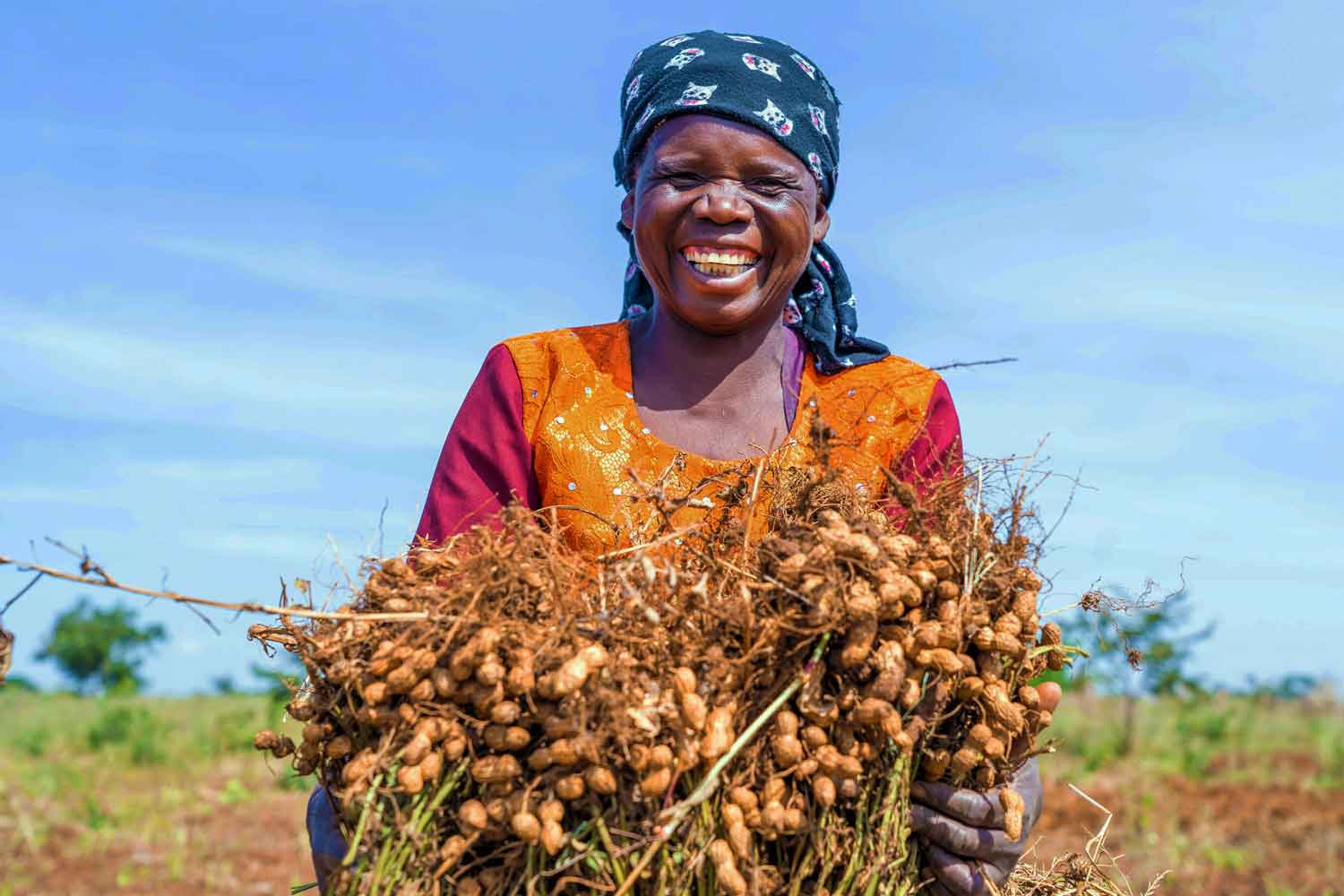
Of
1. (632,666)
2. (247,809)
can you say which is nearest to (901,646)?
(632,666)

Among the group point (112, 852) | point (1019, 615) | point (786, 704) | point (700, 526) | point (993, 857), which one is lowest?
point (112, 852)

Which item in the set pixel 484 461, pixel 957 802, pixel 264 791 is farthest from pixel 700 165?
pixel 264 791

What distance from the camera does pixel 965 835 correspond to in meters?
2.22

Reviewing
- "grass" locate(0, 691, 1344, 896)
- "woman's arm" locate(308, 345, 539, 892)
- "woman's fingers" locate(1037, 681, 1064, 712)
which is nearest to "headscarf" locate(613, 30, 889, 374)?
"woman's arm" locate(308, 345, 539, 892)

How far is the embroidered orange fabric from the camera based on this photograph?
2.91m

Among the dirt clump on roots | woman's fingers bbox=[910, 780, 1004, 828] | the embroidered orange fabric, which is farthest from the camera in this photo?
the embroidered orange fabric

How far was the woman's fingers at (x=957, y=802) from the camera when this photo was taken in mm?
2211

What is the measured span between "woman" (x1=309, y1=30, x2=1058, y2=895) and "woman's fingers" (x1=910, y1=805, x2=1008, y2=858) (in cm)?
79

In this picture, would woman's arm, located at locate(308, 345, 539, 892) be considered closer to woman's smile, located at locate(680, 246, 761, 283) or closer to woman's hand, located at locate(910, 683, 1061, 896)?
woman's smile, located at locate(680, 246, 761, 283)

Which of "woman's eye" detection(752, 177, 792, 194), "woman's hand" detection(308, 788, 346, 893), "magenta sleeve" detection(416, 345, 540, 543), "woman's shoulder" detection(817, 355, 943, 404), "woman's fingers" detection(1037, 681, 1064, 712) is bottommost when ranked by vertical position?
"woman's hand" detection(308, 788, 346, 893)

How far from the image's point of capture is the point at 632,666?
203 cm

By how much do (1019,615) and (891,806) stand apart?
0.40 metres

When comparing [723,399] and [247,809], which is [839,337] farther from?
[247,809]

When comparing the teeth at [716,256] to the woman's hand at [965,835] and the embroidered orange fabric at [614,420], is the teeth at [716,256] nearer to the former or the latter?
the embroidered orange fabric at [614,420]
